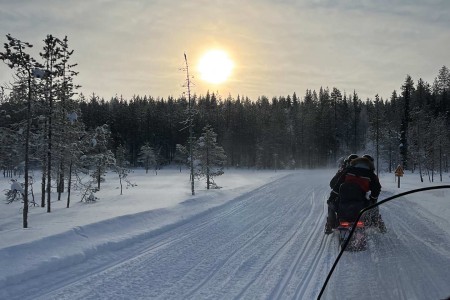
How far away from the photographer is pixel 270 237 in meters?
10.0

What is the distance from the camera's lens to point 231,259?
25.7 feet

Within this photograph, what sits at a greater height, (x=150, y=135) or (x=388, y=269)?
(x=150, y=135)

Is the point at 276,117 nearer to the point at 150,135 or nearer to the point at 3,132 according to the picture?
the point at 150,135

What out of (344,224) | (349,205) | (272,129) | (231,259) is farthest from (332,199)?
(272,129)

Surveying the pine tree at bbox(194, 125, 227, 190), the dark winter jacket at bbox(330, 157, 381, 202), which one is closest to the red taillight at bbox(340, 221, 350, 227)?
the dark winter jacket at bbox(330, 157, 381, 202)

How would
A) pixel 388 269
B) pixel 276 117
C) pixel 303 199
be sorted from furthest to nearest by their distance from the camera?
pixel 276 117 → pixel 303 199 → pixel 388 269

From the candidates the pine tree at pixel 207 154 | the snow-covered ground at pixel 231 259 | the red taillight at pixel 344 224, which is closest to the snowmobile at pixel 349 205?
the red taillight at pixel 344 224

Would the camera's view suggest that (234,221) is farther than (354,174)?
Yes

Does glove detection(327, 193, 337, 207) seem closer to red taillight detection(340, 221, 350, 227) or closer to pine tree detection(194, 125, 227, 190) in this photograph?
red taillight detection(340, 221, 350, 227)

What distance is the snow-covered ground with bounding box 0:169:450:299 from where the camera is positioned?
2.87 metres

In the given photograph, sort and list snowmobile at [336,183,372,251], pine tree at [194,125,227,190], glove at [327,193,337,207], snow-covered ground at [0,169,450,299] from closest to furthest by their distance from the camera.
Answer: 1. snow-covered ground at [0,169,450,299]
2. snowmobile at [336,183,372,251]
3. glove at [327,193,337,207]
4. pine tree at [194,125,227,190]

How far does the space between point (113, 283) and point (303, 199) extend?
14.1 metres

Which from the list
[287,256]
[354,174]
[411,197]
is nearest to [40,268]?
[287,256]

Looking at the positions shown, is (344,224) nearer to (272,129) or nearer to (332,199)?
(332,199)
